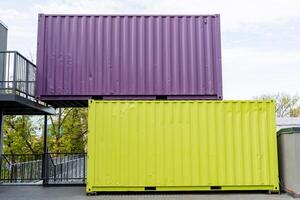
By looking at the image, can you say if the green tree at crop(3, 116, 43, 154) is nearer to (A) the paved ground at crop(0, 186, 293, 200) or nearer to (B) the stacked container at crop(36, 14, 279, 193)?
(A) the paved ground at crop(0, 186, 293, 200)

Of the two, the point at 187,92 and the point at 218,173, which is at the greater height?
the point at 187,92

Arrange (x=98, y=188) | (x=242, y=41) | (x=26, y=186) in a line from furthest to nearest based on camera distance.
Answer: (x=242, y=41) < (x=26, y=186) < (x=98, y=188)

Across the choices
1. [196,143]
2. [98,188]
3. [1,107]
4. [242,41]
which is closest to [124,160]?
[98,188]

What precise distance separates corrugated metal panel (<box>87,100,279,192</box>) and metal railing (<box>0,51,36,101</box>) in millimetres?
2228

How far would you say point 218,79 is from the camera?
1255 centimetres

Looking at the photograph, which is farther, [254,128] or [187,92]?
[187,92]

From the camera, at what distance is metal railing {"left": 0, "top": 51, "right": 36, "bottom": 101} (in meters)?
11.6

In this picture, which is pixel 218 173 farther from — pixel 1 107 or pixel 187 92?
pixel 1 107

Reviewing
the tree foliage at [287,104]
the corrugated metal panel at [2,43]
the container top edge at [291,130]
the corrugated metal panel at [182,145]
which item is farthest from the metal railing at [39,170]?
the tree foliage at [287,104]

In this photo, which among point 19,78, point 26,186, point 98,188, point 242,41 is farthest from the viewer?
point 242,41

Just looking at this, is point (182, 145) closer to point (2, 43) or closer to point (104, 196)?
point (104, 196)

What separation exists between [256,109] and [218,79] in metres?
1.59

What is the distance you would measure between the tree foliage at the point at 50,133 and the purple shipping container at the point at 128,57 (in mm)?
14228

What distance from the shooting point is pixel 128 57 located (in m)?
12.7
